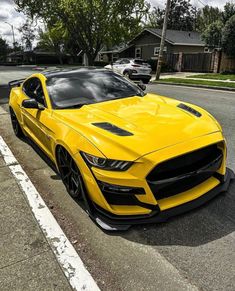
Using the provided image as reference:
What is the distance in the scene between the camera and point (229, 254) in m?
2.46

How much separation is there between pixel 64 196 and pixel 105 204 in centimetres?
103

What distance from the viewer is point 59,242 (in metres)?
2.71

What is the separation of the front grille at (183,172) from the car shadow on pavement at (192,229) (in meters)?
0.32

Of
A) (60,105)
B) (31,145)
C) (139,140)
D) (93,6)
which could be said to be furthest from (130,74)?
(139,140)

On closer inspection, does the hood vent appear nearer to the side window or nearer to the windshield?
the windshield

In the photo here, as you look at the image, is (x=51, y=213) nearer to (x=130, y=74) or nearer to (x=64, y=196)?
(x=64, y=196)

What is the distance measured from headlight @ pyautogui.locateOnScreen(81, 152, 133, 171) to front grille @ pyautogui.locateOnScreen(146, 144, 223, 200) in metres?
0.24

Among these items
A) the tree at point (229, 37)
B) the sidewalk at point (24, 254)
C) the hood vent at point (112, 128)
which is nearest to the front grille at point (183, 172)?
the hood vent at point (112, 128)

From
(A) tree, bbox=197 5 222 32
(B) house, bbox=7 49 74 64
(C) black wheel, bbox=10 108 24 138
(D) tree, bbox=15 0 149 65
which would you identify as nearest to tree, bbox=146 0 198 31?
(A) tree, bbox=197 5 222 32

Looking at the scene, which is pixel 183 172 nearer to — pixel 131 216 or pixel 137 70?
pixel 131 216

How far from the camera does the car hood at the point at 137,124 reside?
2.68 metres

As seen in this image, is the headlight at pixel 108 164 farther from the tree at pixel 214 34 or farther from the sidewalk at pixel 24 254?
the tree at pixel 214 34

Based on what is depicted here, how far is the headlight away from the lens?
2600 mm

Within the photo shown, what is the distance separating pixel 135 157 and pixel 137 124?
61 centimetres
